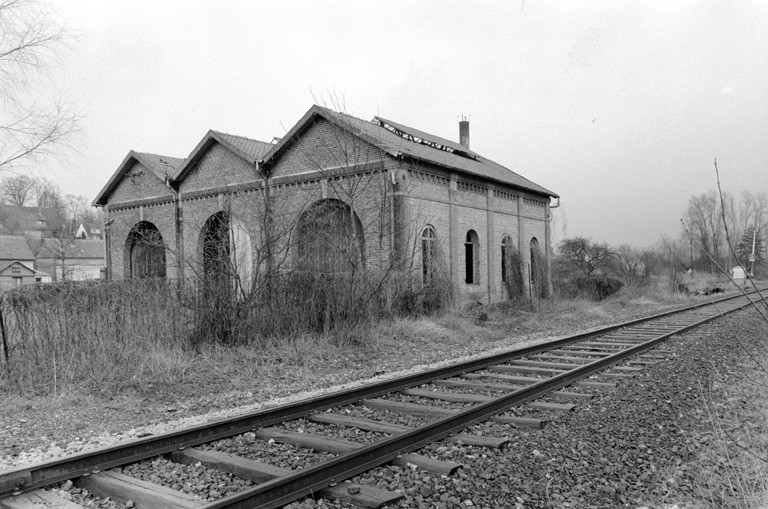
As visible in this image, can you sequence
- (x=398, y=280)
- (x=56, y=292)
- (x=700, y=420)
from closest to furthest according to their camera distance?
(x=700, y=420), (x=56, y=292), (x=398, y=280)

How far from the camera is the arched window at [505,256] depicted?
2628 centimetres

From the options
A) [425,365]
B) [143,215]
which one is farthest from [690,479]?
[143,215]

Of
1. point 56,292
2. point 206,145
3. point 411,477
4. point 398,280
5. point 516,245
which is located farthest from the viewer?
point 516,245

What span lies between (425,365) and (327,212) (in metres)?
9.19

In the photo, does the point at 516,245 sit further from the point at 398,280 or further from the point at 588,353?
the point at 588,353

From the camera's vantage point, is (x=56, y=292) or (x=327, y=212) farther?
(x=327, y=212)

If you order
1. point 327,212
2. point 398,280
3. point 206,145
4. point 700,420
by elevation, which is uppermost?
point 206,145

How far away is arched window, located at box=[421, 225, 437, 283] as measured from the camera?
68.1 feet

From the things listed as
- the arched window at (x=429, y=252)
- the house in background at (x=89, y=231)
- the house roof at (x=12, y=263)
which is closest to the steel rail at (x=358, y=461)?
the arched window at (x=429, y=252)

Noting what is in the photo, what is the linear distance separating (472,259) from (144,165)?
16592 mm

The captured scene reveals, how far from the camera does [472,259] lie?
2419 cm

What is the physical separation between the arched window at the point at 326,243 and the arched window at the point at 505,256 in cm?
1072

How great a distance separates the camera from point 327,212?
18641 millimetres

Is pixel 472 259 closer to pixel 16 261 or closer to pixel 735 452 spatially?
pixel 735 452
